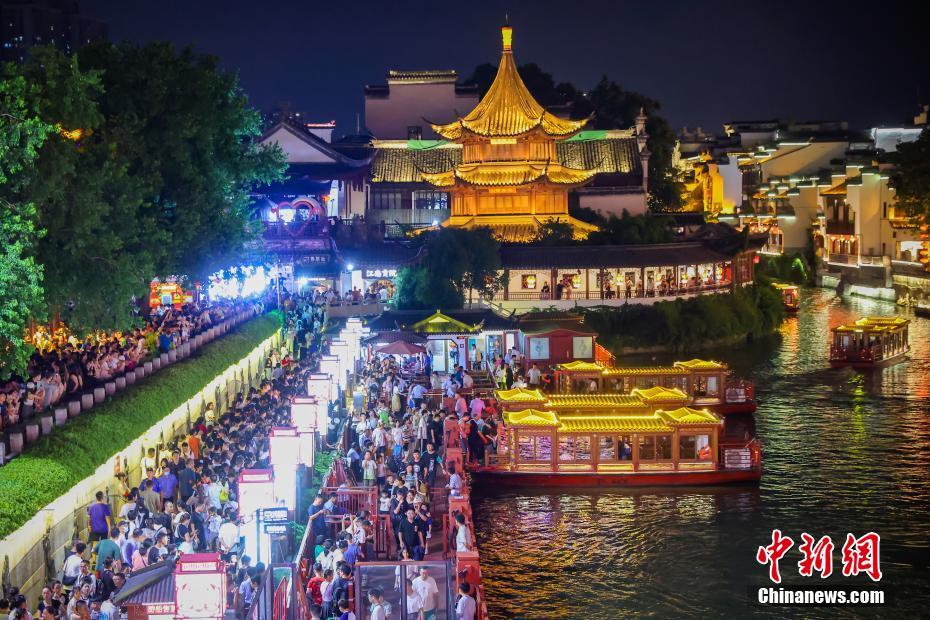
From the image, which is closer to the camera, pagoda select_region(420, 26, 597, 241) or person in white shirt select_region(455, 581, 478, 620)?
person in white shirt select_region(455, 581, 478, 620)

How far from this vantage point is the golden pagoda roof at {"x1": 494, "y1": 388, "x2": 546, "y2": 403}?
112ft

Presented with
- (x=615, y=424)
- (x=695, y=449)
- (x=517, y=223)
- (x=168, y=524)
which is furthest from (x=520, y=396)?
(x=517, y=223)

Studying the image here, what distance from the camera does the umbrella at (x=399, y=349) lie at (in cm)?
4069

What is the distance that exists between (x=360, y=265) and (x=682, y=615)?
39.4m

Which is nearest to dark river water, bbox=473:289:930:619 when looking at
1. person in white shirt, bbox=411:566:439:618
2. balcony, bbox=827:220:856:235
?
person in white shirt, bbox=411:566:439:618

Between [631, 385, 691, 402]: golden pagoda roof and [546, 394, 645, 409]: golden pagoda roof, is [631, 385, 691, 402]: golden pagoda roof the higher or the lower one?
the higher one

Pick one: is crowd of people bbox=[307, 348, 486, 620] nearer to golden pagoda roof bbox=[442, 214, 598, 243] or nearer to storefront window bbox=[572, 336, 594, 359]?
storefront window bbox=[572, 336, 594, 359]

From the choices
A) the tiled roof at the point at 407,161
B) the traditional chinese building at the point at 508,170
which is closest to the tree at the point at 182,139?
the traditional chinese building at the point at 508,170

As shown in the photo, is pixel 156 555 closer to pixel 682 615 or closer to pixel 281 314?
pixel 682 615

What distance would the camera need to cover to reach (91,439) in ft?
71.3

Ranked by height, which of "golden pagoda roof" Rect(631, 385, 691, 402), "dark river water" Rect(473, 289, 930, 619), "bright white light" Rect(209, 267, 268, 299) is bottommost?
"dark river water" Rect(473, 289, 930, 619)

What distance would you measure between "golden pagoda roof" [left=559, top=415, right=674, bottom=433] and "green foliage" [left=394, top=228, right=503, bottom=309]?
19.4 meters

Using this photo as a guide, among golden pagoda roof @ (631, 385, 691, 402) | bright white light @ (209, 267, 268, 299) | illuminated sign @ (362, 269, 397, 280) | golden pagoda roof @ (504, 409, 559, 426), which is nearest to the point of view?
golden pagoda roof @ (504, 409, 559, 426)

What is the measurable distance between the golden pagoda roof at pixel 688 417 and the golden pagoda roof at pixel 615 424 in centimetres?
22
